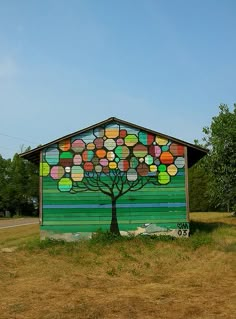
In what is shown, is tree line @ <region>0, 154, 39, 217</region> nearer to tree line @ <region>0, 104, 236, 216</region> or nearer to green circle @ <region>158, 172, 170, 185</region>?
tree line @ <region>0, 104, 236, 216</region>

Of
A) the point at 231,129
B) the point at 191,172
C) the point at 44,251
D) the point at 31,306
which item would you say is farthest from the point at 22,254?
the point at 191,172

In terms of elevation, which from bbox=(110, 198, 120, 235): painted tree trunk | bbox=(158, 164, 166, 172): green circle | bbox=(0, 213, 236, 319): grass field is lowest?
bbox=(0, 213, 236, 319): grass field

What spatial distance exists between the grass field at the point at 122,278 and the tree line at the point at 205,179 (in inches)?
455

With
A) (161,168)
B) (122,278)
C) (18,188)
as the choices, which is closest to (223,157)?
(161,168)

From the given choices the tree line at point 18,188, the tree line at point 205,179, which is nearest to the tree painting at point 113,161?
the tree line at point 205,179

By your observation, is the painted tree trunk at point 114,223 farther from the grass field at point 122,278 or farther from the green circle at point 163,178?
the green circle at point 163,178

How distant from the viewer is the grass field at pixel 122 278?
8719 millimetres

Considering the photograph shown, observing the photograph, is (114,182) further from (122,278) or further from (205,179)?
(205,179)

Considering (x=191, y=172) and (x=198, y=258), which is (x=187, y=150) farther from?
(x=191, y=172)

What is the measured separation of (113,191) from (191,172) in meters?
33.4

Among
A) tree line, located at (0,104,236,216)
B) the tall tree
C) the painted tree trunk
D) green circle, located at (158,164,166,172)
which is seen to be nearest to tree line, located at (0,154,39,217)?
tree line, located at (0,104,236,216)

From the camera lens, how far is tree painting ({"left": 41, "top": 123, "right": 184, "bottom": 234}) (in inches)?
750

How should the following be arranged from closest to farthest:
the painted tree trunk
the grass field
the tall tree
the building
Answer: the grass field < the painted tree trunk < the building < the tall tree

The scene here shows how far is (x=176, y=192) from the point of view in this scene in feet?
62.4
